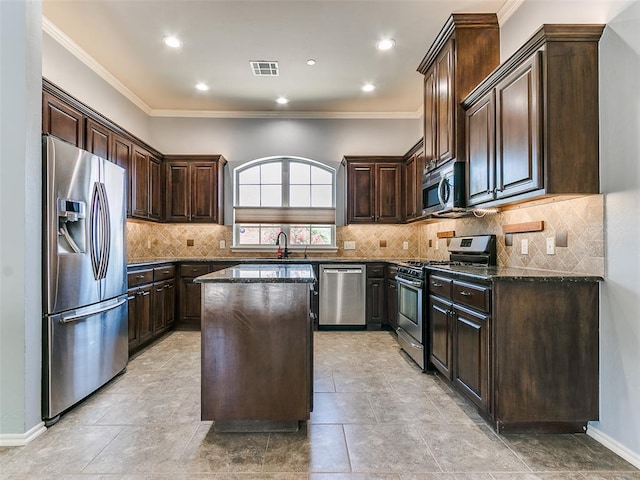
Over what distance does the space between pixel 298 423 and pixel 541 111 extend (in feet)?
7.94

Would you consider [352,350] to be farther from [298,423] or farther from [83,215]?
[83,215]

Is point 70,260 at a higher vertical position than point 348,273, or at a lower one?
higher

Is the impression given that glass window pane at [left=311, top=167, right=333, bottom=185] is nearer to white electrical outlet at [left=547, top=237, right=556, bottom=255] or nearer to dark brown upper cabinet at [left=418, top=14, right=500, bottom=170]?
dark brown upper cabinet at [left=418, top=14, right=500, bottom=170]

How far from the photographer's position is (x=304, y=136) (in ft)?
17.5

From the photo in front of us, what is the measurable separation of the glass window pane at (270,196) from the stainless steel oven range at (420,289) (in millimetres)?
2279

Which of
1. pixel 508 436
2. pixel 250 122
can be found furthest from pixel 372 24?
pixel 508 436

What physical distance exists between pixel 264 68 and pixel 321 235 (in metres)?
2.46

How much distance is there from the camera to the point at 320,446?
6.56 ft

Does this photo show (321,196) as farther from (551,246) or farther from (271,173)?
(551,246)

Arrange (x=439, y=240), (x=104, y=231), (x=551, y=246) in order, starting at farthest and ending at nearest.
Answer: (x=439, y=240) → (x=104, y=231) → (x=551, y=246)

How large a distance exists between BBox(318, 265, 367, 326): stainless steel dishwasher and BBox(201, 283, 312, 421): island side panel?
260cm

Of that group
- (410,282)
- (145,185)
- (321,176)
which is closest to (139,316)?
(145,185)

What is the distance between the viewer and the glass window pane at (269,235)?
17.7ft

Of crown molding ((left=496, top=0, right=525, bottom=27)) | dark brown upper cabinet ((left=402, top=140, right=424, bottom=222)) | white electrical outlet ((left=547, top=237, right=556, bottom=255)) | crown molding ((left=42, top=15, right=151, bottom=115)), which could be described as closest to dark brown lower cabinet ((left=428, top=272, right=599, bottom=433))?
white electrical outlet ((left=547, top=237, right=556, bottom=255))
